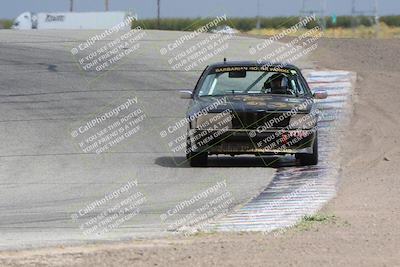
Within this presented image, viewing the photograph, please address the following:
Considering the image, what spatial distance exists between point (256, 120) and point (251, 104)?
0.97 feet

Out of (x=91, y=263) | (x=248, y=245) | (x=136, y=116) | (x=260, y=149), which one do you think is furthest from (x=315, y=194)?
(x=136, y=116)

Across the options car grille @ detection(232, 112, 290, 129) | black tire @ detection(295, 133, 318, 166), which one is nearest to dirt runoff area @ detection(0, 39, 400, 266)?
black tire @ detection(295, 133, 318, 166)

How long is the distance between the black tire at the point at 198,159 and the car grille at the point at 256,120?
0.67 metres

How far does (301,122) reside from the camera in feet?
44.2

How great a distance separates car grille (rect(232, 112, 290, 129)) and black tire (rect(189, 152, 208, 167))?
672 millimetres

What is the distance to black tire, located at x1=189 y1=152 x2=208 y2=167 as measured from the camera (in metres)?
13.7

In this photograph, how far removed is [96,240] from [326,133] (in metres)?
9.99

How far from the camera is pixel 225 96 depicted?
45.7 ft

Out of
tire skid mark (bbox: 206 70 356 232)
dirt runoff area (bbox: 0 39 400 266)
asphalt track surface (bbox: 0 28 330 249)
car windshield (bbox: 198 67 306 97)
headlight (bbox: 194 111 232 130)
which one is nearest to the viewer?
dirt runoff area (bbox: 0 39 400 266)

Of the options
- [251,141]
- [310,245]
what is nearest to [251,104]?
[251,141]

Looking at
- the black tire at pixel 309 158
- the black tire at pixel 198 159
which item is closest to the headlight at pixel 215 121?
the black tire at pixel 198 159

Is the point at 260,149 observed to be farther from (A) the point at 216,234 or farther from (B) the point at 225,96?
(A) the point at 216,234

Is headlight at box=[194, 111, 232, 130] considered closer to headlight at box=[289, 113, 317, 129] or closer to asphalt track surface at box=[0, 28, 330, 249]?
asphalt track surface at box=[0, 28, 330, 249]

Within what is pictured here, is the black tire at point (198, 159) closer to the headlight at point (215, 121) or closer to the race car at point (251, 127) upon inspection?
the race car at point (251, 127)
